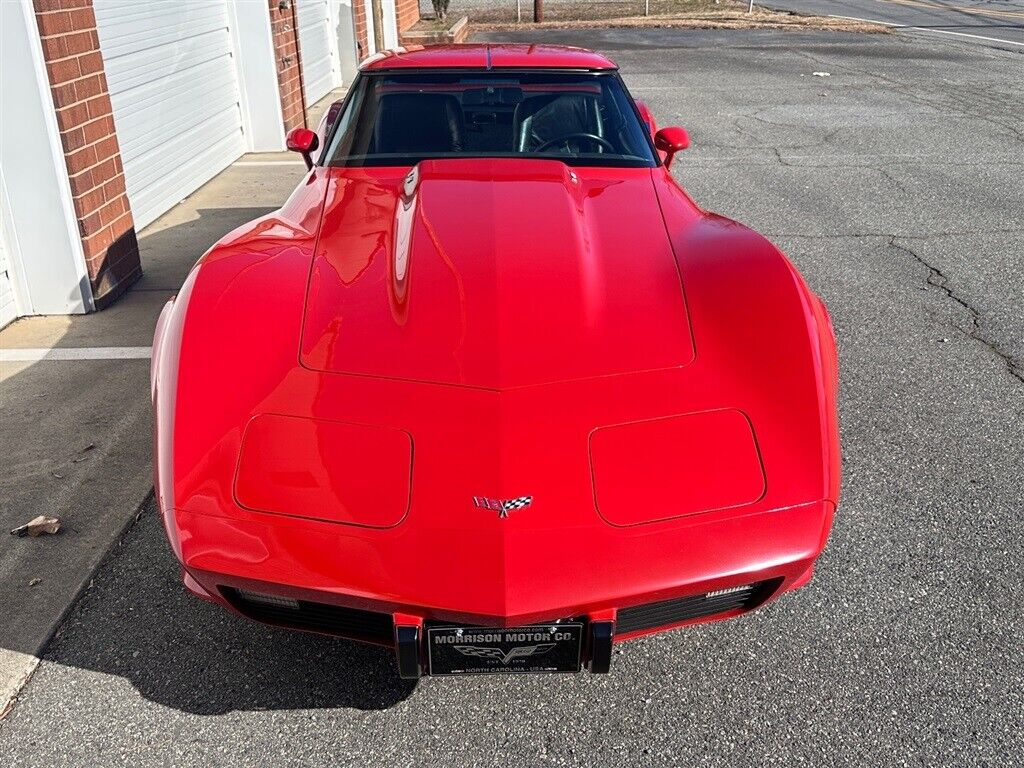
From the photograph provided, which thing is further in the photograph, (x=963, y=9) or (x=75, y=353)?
(x=963, y=9)

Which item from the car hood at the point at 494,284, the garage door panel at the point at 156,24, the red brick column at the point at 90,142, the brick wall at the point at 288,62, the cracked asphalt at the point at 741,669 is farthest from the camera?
the brick wall at the point at 288,62

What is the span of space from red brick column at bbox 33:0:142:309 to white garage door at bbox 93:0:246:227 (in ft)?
3.62

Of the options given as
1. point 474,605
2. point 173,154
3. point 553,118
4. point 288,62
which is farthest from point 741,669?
point 288,62

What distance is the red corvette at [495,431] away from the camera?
2023 mm

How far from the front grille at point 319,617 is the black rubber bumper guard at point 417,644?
0.28 ft

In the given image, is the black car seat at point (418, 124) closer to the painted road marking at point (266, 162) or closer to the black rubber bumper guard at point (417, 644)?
the black rubber bumper guard at point (417, 644)

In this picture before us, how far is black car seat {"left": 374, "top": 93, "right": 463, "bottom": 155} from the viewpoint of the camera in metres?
3.67

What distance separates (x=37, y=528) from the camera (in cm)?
303

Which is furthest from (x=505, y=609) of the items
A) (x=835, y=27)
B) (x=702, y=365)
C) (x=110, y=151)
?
(x=835, y=27)

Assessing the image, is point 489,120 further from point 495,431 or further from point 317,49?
point 317,49

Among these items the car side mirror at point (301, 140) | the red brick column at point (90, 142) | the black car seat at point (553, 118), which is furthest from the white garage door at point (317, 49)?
the black car seat at point (553, 118)

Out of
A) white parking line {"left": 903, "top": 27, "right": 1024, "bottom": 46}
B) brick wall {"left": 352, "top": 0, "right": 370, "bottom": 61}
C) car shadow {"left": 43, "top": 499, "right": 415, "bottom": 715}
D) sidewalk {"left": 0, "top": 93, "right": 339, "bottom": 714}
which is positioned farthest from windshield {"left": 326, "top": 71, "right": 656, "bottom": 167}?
white parking line {"left": 903, "top": 27, "right": 1024, "bottom": 46}

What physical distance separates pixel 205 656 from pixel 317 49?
35.3 feet

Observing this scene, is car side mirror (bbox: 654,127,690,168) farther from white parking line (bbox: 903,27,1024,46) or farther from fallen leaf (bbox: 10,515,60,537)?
white parking line (bbox: 903,27,1024,46)
